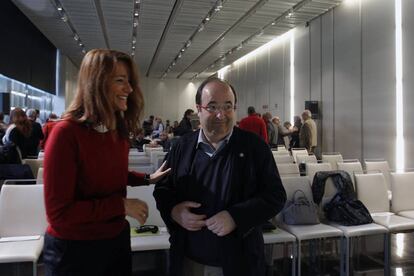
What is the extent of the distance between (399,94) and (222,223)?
21.7 ft

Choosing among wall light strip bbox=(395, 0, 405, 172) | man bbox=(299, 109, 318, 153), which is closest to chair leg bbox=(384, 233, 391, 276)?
wall light strip bbox=(395, 0, 405, 172)

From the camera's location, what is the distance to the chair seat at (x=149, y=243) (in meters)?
2.62

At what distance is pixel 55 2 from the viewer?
26.8 feet

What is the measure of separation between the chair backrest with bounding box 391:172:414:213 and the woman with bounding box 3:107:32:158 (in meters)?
4.76

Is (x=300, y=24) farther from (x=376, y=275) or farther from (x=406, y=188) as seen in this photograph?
(x=376, y=275)

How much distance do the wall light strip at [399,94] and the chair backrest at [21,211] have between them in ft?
19.9

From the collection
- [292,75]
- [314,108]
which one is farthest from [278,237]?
[292,75]

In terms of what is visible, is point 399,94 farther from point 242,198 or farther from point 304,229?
point 242,198

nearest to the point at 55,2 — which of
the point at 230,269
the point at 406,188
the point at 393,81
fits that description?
the point at 393,81

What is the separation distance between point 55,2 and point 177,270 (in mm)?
8183

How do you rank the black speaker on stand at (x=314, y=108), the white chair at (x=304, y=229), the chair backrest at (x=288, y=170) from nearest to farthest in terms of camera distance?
the white chair at (x=304, y=229) → the chair backrest at (x=288, y=170) → the black speaker on stand at (x=314, y=108)

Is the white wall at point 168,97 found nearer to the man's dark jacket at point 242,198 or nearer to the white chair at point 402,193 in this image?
the white chair at point 402,193

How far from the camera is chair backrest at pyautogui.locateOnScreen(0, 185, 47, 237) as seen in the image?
2842mm

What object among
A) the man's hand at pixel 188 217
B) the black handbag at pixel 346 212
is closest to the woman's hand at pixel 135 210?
the man's hand at pixel 188 217
